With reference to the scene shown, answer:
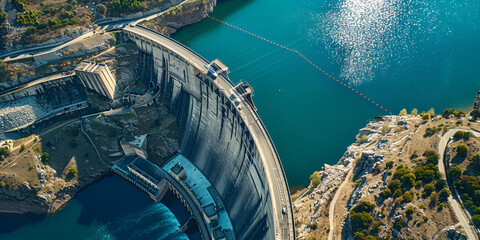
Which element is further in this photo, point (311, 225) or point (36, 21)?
point (36, 21)

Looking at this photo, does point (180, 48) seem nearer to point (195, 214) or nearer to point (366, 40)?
point (195, 214)

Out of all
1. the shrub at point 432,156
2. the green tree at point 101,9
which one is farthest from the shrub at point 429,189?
the green tree at point 101,9

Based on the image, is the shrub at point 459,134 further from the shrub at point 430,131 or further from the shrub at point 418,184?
the shrub at point 418,184

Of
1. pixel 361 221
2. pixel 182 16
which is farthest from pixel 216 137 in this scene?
pixel 182 16

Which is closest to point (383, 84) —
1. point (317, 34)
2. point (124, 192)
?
→ point (317, 34)

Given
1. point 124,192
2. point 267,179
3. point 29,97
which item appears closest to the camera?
point 267,179

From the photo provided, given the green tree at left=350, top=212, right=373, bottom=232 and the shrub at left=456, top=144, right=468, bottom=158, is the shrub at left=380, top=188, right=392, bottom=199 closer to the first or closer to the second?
the green tree at left=350, top=212, right=373, bottom=232

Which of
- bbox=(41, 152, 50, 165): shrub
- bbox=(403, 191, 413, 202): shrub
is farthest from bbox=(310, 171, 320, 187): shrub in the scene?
bbox=(41, 152, 50, 165): shrub
